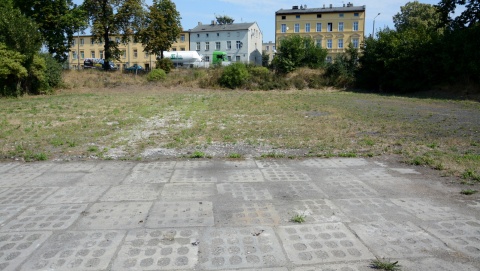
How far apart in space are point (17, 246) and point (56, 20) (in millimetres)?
37726

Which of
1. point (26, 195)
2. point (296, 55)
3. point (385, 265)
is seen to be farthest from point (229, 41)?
point (385, 265)

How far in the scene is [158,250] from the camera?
337 centimetres

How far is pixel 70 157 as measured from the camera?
759 centimetres

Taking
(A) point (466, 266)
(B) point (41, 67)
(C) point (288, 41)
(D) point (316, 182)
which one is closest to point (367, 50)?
(C) point (288, 41)

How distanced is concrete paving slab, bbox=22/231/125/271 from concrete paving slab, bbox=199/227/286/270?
912 mm

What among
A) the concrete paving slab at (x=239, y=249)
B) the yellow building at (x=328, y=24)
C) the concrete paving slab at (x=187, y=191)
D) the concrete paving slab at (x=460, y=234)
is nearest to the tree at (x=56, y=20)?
the concrete paving slab at (x=187, y=191)

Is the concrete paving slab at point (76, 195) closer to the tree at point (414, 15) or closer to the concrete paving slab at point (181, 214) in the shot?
the concrete paving slab at point (181, 214)

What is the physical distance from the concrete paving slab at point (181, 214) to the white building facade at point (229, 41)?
6837cm

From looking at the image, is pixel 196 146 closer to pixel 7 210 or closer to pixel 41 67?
pixel 7 210

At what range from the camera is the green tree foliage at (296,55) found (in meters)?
38.8

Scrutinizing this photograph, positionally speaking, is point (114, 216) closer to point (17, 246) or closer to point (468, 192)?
point (17, 246)

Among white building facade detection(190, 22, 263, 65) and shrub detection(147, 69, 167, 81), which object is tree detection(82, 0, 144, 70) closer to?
shrub detection(147, 69, 167, 81)

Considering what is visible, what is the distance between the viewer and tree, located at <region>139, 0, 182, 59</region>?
3995cm

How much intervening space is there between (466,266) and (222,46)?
74.5 metres
